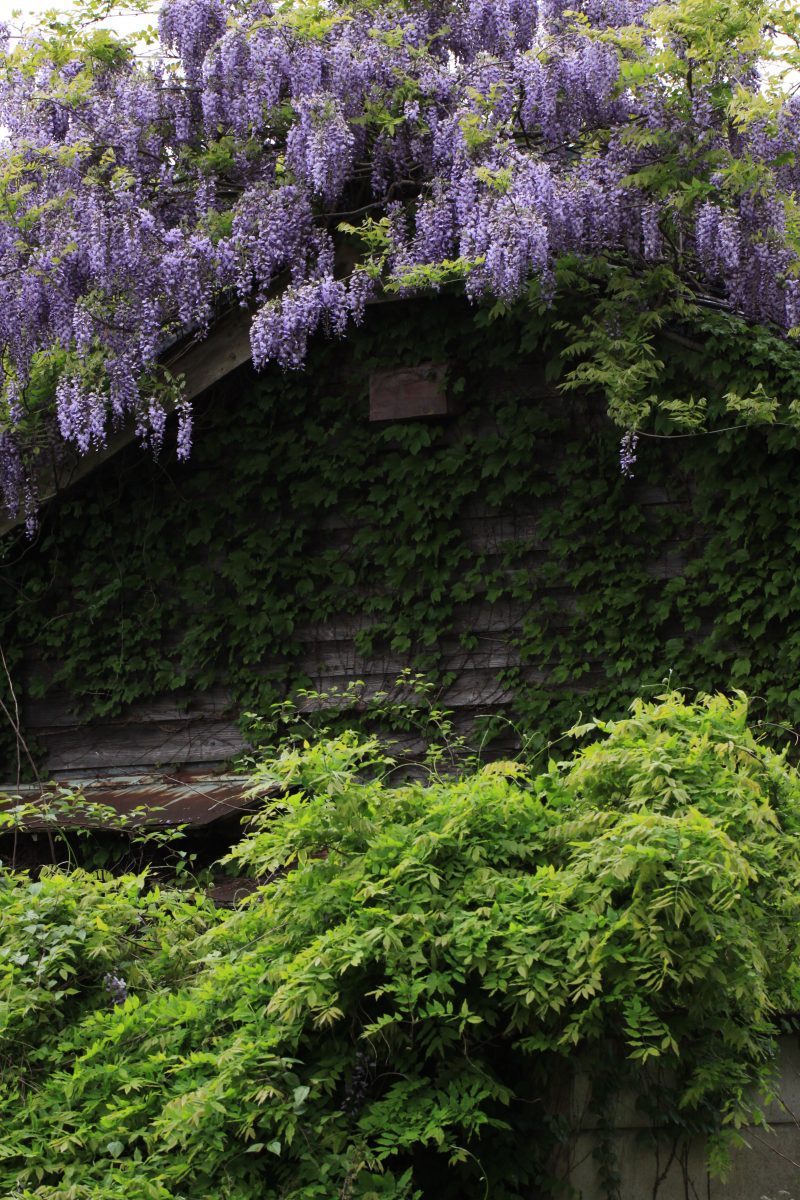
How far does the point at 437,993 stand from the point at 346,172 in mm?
4715

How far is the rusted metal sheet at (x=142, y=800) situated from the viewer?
5.82 metres

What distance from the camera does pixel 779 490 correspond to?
19.2 feet

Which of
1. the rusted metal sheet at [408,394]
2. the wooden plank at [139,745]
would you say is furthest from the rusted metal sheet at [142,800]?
the rusted metal sheet at [408,394]

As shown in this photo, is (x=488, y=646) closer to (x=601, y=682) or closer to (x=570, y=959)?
(x=601, y=682)

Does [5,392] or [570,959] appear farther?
[5,392]

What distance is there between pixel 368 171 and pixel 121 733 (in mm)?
3497

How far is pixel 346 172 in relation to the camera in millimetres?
6664

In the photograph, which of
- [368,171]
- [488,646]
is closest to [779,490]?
[488,646]

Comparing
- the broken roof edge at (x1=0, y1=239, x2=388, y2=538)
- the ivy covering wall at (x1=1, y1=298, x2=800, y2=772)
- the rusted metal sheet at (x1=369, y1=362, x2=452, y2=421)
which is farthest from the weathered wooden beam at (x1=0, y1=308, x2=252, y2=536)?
the rusted metal sheet at (x1=369, y1=362, x2=452, y2=421)

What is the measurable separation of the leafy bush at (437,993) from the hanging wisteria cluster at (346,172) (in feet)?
10.5

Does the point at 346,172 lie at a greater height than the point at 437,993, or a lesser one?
greater

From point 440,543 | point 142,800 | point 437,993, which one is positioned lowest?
point 142,800

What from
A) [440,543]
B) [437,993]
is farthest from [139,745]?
[437,993]

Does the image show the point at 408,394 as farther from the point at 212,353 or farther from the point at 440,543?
the point at 212,353
